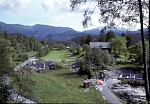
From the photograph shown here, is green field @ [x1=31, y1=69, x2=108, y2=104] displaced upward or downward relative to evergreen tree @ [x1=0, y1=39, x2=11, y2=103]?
downward

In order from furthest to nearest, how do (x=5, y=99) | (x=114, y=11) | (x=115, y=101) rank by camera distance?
1. (x=115, y=101)
2. (x=5, y=99)
3. (x=114, y=11)

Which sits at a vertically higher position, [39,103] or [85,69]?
[39,103]

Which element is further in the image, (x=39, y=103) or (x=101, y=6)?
(x=39, y=103)

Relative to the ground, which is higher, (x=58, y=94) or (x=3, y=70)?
(x=3, y=70)

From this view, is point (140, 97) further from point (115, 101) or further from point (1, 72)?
point (1, 72)

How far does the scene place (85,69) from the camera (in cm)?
2931

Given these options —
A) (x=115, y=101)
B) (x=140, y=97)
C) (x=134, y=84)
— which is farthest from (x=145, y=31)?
(x=134, y=84)

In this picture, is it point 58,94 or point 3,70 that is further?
point 58,94

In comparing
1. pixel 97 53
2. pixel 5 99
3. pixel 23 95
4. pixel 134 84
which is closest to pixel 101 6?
pixel 23 95

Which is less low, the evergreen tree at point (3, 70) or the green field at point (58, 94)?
the evergreen tree at point (3, 70)

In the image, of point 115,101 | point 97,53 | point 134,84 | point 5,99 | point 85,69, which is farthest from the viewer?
point 97,53

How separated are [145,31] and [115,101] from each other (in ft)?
34.9

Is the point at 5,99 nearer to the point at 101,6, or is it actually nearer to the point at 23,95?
the point at 23,95

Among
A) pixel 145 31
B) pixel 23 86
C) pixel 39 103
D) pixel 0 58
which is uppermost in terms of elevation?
pixel 145 31
